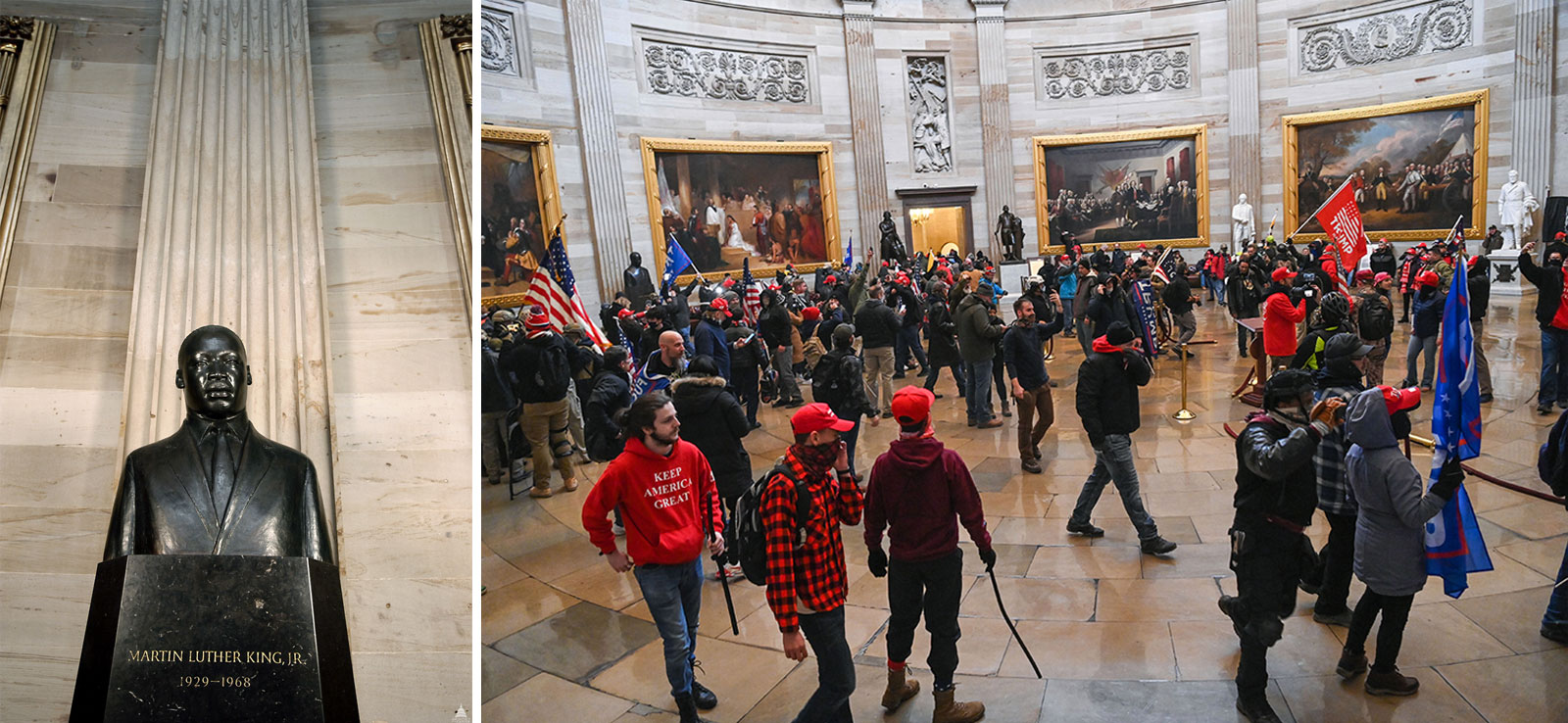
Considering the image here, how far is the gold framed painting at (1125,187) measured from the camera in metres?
24.7

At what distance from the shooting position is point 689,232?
66.7 ft

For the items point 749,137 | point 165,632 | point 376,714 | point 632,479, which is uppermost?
point 749,137

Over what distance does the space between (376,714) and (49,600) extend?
193 centimetres

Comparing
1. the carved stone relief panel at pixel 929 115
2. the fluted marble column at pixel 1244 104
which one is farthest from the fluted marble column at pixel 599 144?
the fluted marble column at pixel 1244 104

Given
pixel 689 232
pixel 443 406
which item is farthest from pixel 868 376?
pixel 689 232

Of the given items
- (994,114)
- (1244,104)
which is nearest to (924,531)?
(994,114)

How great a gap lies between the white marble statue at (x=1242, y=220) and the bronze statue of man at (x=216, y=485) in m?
23.7

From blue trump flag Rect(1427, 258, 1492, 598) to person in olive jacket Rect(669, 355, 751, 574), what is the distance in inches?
134

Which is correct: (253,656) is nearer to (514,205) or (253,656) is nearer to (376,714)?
(376,714)

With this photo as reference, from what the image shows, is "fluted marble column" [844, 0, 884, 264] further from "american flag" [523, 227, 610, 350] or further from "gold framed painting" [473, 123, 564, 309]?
"american flag" [523, 227, 610, 350]

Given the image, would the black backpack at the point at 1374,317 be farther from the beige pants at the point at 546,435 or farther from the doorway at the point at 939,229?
the doorway at the point at 939,229

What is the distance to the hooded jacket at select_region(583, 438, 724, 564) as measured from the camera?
4004 millimetres

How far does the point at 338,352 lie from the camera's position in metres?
5.82

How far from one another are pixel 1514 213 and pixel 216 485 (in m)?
22.0
